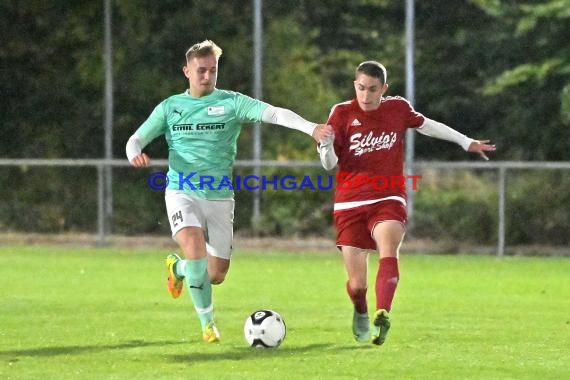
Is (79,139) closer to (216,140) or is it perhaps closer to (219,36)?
(219,36)

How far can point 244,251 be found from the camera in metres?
22.3

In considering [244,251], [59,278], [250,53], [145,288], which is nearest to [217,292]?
[145,288]

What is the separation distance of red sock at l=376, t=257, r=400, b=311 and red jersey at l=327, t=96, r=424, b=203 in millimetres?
538

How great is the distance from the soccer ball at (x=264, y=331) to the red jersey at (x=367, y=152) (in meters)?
1.07

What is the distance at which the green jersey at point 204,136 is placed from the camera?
445 inches

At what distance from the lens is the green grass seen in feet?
32.1

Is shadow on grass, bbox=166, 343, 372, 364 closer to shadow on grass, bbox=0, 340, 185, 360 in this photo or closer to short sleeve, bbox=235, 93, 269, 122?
shadow on grass, bbox=0, 340, 185, 360

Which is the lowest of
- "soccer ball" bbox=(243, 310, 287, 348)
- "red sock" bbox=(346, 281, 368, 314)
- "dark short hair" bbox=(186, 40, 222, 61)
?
"soccer ball" bbox=(243, 310, 287, 348)

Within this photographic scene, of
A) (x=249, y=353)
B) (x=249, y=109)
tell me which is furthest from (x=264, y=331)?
(x=249, y=109)

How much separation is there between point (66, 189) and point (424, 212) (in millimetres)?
5492

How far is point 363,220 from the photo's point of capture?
11234mm

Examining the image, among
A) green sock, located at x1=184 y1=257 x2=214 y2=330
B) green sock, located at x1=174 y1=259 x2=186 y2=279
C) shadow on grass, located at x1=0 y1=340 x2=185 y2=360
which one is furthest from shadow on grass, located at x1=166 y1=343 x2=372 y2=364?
green sock, located at x1=174 y1=259 x2=186 y2=279

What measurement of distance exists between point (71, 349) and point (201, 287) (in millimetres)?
1037

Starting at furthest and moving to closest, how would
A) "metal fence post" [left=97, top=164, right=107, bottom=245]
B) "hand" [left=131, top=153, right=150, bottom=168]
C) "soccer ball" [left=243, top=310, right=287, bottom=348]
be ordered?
"metal fence post" [left=97, top=164, right=107, bottom=245] → "hand" [left=131, top=153, right=150, bottom=168] → "soccer ball" [left=243, top=310, right=287, bottom=348]
